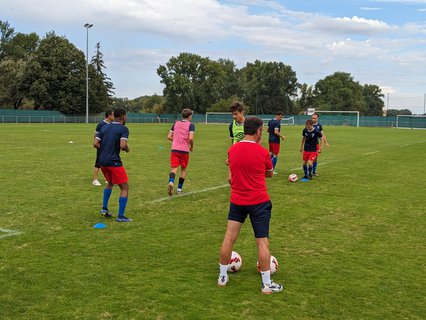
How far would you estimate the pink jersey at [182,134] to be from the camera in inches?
400

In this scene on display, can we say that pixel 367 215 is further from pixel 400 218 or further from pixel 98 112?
pixel 98 112

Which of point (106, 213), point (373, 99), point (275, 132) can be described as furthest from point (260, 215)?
point (373, 99)

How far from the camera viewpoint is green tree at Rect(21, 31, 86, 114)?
7275 cm

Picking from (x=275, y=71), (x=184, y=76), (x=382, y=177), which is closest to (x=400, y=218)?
(x=382, y=177)

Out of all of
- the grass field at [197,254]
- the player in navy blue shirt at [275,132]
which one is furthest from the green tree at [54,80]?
the grass field at [197,254]

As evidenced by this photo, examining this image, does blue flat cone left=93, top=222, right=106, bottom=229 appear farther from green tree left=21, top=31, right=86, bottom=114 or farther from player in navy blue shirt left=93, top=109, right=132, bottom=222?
green tree left=21, top=31, right=86, bottom=114

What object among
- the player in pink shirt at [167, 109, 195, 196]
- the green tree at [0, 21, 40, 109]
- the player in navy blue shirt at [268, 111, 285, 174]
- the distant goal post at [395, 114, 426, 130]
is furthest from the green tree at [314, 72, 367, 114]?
the player in pink shirt at [167, 109, 195, 196]

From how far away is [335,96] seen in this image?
115m

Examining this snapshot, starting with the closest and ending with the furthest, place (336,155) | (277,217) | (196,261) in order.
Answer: (196,261) < (277,217) < (336,155)

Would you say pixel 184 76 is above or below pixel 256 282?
above

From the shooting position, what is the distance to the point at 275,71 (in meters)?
109

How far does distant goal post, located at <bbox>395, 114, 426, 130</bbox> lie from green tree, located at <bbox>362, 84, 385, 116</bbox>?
222 ft

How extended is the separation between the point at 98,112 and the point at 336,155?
209 ft

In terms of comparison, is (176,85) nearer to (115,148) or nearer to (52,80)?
(52,80)
